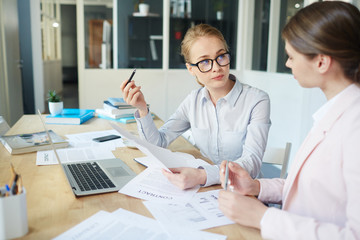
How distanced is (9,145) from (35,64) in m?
5.10

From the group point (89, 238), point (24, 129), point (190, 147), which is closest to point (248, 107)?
point (190, 147)

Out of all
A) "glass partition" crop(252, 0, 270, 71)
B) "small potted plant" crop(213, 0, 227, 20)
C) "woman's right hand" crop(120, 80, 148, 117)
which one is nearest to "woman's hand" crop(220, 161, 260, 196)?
"woman's right hand" crop(120, 80, 148, 117)

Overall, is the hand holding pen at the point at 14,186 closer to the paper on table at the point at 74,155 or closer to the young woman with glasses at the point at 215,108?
the paper on table at the point at 74,155

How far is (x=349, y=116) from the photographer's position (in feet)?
2.58

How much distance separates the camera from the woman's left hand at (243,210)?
2.69 ft

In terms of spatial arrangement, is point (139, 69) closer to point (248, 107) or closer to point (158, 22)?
point (158, 22)

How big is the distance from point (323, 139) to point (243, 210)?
27cm

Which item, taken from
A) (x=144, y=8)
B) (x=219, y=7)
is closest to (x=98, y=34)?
(x=144, y=8)

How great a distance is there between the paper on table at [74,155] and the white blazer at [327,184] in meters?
0.84

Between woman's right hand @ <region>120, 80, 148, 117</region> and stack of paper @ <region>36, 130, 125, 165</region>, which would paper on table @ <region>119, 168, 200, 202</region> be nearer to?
stack of paper @ <region>36, 130, 125, 165</region>

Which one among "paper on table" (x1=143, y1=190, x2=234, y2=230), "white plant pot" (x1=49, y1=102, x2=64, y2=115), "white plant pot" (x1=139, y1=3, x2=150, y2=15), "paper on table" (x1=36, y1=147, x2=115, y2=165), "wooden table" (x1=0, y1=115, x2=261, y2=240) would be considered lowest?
"wooden table" (x1=0, y1=115, x2=261, y2=240)

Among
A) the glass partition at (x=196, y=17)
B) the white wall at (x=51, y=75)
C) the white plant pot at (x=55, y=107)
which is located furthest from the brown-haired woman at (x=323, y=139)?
the white wall at (x=51, y=75)

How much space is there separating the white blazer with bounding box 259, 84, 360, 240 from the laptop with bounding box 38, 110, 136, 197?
537 mm

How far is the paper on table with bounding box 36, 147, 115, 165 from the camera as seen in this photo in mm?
1387
